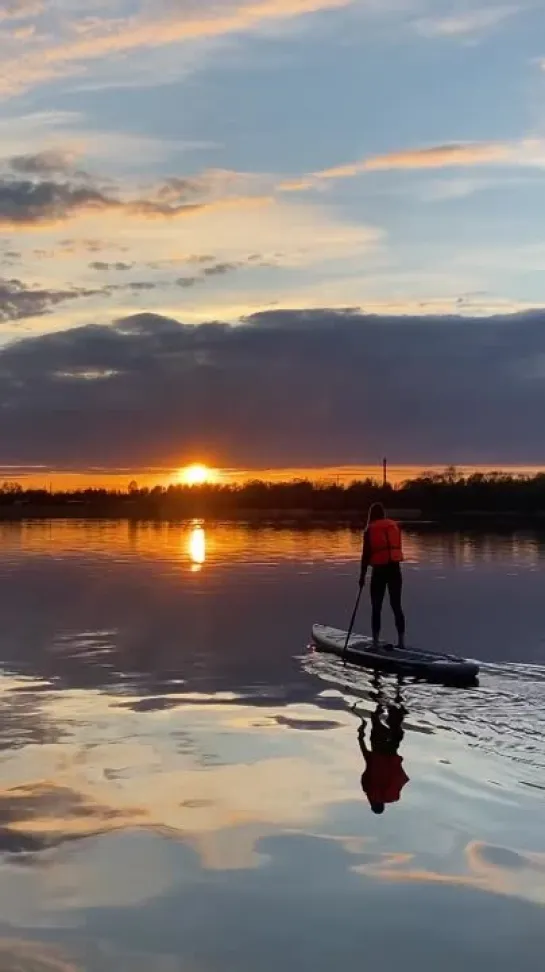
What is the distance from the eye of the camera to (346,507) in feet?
499

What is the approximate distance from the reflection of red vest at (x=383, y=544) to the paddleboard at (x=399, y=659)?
4.62 ft

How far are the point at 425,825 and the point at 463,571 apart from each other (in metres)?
29.8

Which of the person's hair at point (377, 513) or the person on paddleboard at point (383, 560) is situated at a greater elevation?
the person's hair at point (377, 513)

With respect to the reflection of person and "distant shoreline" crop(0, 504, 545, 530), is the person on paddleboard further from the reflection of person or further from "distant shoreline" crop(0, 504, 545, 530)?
"distant shoreline" crop(0, 504, 545, 530)

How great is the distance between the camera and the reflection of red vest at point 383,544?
17562 mm

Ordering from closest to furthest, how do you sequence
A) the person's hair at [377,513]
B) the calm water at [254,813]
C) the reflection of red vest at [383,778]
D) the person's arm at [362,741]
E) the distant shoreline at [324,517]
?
the calm water at [254,813]
the reflection of red vest at [383,778]
the person's arm at [362,741]
the person's hair at [377,513]
the distant shoreline at [324,517]

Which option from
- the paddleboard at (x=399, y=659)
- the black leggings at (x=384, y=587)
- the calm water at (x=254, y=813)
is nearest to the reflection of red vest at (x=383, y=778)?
the calm water at (x=254, y=813)

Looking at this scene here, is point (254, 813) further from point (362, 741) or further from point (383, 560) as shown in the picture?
point (383, 560)

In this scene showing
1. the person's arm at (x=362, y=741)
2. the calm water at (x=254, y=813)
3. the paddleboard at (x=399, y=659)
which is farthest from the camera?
the paddleboard at (x=399, y=659)

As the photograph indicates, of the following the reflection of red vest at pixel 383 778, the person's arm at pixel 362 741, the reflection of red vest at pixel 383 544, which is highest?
the reflection of red vest at pixel 383 544

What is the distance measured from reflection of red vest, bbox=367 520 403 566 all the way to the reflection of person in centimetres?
406

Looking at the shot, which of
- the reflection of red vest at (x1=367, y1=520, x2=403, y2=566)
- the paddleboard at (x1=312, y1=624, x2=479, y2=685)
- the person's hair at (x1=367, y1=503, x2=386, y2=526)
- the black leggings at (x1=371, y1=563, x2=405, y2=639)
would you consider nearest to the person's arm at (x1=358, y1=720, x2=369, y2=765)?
the paddleboard at (x1=312, y1=624, x2=479, y2=685)

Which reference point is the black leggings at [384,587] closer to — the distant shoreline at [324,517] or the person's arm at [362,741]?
the person's arm at [362,741]

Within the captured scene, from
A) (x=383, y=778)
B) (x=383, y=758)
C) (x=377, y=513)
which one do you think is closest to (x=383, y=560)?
(x=377, y=513)
